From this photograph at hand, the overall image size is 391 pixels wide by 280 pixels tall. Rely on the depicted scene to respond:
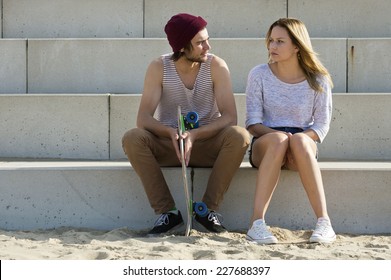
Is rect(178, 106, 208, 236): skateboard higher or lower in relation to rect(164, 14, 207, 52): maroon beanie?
lower

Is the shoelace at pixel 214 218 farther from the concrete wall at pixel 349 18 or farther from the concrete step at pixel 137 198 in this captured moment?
the concrete wall at pixel 349 18

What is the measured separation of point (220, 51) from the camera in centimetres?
525

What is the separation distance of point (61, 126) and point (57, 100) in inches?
5.8

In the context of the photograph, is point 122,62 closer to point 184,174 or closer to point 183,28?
point 183,28

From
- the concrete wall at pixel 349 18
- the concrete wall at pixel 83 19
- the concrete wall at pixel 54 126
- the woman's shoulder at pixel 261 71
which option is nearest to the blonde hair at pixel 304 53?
the woman's shoulder at pixel 261 71

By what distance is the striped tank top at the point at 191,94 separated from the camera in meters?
4.21

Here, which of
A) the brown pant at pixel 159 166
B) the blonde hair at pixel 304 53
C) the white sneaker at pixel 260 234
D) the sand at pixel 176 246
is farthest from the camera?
the blonde hair at pixel 304 53

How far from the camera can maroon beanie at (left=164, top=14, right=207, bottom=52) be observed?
13.4 ft

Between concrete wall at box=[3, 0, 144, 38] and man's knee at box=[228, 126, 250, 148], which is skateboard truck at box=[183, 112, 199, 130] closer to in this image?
man's knee at box=[228, 126, 250, 148]

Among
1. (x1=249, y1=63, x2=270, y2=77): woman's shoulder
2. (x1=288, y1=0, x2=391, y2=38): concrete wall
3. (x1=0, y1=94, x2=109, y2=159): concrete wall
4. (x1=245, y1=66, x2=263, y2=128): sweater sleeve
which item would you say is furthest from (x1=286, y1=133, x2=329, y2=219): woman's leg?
(x1=288, y1=0, x2=391, y2=38): concrete wall

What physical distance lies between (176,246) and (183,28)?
106cm
